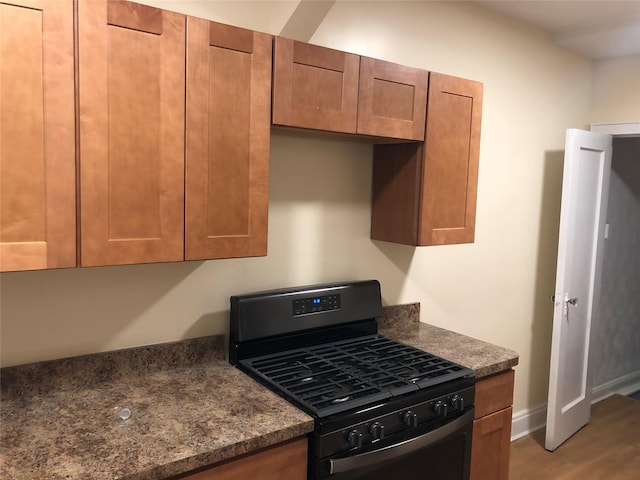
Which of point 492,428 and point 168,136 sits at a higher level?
point 168,136

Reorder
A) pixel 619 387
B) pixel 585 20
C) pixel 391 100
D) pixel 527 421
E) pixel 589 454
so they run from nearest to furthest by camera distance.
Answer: pixel 391 100 < pixel 585 20 < pixel 589 454 < pixel 527 421 < pixel 619 387

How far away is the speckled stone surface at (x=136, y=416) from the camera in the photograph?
4.29 feet

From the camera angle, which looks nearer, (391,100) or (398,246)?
(391,100)

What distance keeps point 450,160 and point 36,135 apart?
157 cm

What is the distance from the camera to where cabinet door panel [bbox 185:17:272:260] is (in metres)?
1.59

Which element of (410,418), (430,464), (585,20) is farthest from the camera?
(585,20)

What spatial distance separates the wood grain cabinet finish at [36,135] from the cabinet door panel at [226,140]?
0.34 metres

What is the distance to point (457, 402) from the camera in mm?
1931

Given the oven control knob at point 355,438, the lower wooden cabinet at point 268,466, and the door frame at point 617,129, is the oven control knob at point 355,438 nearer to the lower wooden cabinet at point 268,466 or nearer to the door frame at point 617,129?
the lower wooden cabinet at point 268,466

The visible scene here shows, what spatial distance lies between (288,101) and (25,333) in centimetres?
113

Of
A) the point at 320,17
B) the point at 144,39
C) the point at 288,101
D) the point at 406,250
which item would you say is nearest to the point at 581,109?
the point at 406,250

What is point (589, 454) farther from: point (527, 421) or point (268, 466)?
point (268, 466)

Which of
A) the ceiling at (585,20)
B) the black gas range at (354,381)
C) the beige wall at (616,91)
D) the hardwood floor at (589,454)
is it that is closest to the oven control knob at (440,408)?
the black gas range at (354,381)

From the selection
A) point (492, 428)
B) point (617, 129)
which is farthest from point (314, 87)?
point (617, 129)
